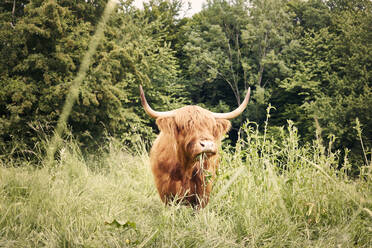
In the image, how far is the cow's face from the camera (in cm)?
277

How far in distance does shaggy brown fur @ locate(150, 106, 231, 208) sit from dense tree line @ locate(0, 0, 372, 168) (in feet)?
11.7

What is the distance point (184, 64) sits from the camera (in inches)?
898

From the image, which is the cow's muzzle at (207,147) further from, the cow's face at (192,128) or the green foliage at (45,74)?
the green foliage at (45,74)

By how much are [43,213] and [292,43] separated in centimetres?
2194

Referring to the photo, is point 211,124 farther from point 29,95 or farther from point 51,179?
point 29,95

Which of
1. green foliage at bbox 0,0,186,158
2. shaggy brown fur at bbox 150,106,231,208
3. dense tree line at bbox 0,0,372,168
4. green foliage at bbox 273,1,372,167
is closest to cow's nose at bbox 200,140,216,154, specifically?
shaggy brown fur at bbox 150,106,231,208

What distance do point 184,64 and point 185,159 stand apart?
67.2ft

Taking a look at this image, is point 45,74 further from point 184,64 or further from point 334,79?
point 334,79

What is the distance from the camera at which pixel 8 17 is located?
27.3 ft

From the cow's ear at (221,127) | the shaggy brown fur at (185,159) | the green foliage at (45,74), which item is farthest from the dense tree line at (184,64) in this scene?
the cow's ear at (221,127)

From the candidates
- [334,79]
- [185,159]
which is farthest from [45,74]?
[334,79]

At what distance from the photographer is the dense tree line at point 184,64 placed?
773 centimetres

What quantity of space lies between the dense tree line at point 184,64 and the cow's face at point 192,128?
11.9 feet

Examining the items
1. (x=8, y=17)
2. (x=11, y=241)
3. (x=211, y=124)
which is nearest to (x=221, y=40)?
(x=8, y=17)
